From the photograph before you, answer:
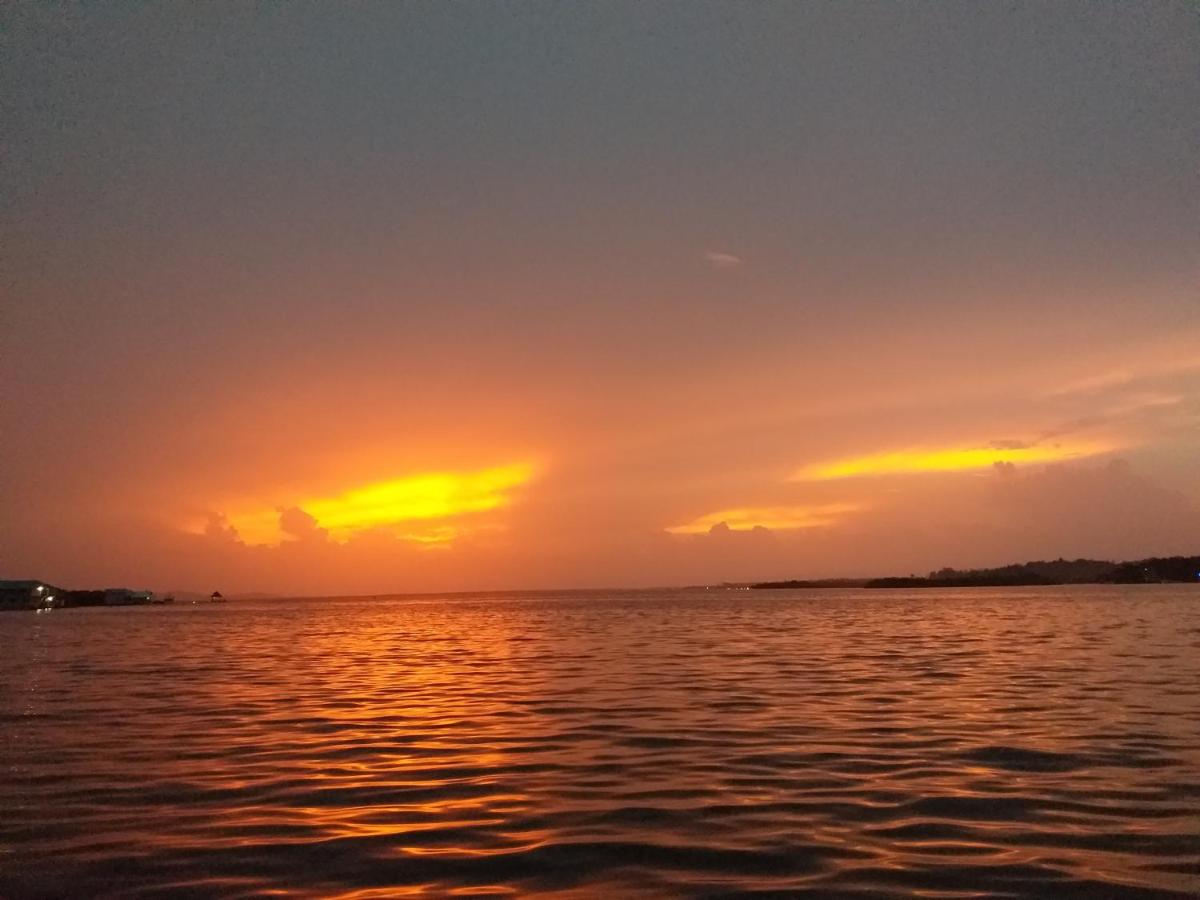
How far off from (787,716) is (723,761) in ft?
18.9

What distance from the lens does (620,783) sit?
1575 centimetres

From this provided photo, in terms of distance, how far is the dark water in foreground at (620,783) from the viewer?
1089 centimetres

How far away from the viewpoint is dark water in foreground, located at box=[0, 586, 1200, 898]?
1089 centimetres

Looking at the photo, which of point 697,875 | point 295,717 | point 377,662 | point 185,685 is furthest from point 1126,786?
point 377,662

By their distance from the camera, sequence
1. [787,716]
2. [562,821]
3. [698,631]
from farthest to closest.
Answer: [698,631] → [787,716] → [562,821]

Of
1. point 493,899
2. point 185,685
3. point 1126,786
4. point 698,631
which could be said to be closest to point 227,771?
point 493,899

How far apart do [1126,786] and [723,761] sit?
246 inches

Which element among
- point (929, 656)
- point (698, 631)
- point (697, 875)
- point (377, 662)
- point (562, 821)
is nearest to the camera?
point (697, 875)

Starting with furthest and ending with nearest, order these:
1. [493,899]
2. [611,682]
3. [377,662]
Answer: [377,662], [611,682], [493,899]

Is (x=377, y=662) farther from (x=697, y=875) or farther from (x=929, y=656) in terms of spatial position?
(x=697, y=875)

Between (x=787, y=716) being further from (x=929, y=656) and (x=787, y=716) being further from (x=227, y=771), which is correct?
(x=929, y=656)

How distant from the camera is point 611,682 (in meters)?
31.9

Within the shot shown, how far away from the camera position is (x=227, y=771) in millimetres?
17562

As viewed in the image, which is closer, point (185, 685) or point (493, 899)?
point (493, 899)
